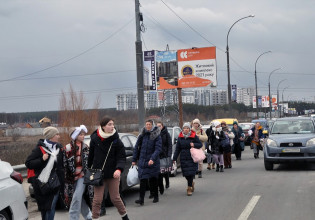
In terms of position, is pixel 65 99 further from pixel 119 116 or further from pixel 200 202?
pixel 200 202

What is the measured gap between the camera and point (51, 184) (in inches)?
268

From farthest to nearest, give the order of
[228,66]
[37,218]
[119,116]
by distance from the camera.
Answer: [119,116] → [228,66] → [37,218]

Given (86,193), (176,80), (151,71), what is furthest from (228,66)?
(86,193)

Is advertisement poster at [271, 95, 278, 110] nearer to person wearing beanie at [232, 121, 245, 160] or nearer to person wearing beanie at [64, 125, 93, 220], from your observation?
person wearing beanie at [232, 121, 245, 160]

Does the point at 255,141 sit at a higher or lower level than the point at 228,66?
lower

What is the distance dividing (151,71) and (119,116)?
34143 mm

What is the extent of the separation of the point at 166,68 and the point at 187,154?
22627 mm

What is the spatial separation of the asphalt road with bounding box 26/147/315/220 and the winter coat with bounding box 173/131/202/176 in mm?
610

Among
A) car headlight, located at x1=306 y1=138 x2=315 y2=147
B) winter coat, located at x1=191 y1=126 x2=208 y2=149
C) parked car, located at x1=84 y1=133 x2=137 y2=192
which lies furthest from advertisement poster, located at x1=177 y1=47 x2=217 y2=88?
parked car, located at x1=84 y1=133 x2=137 y2=192

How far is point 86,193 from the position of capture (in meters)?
7.69

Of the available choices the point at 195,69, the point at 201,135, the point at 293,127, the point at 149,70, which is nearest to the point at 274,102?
the point at 195,69

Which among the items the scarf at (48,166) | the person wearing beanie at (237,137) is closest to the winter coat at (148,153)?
the scarf at (48,166)

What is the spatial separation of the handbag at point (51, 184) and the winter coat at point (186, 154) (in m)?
4.54

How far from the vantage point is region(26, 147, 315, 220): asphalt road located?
842 centimetres
